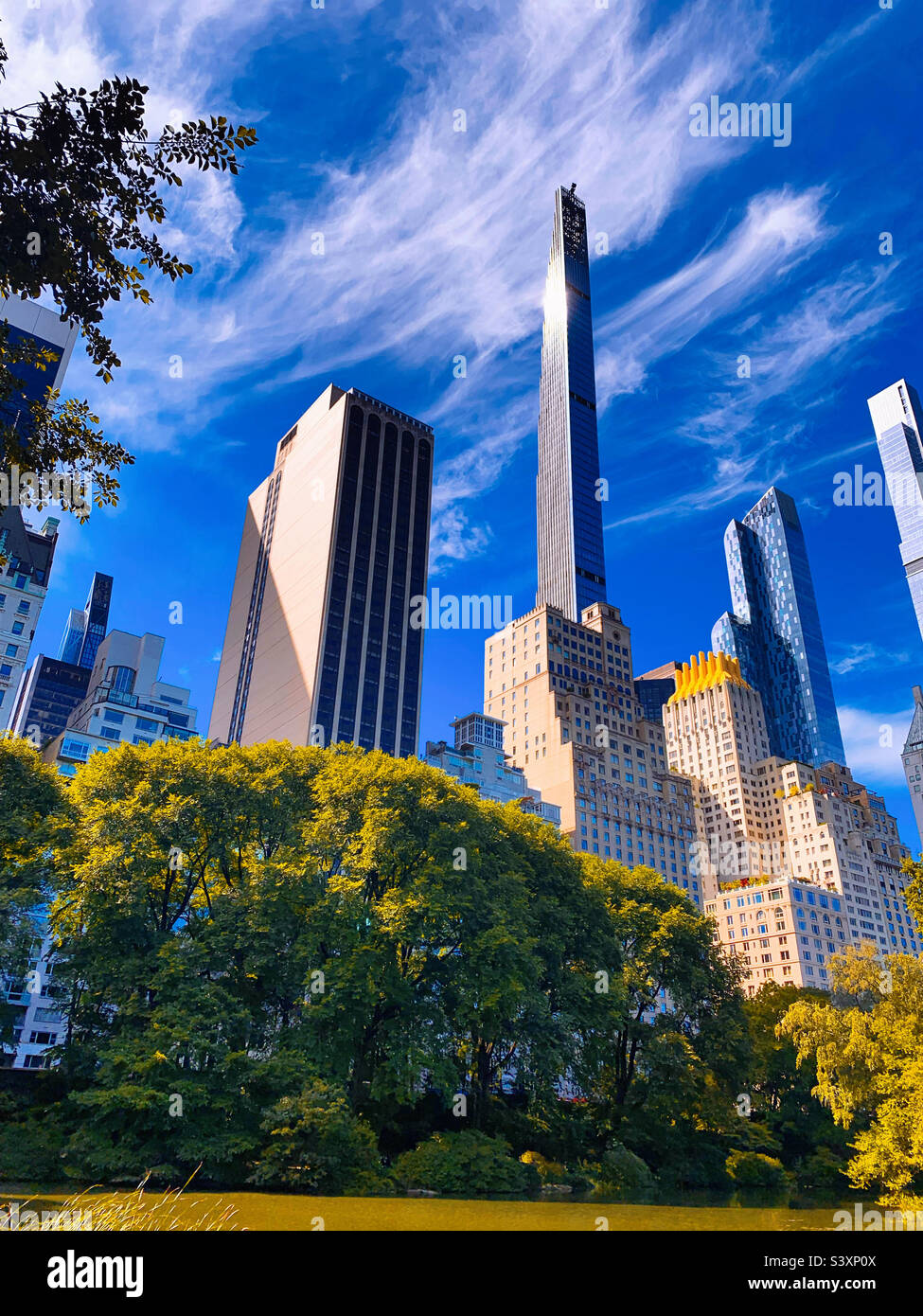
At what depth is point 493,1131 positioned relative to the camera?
4188 cm

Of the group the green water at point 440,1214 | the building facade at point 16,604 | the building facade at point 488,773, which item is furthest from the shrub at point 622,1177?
the building facade at point 16,604

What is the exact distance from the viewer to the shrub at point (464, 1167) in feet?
113

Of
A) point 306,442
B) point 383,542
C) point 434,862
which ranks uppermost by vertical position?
point 306,442

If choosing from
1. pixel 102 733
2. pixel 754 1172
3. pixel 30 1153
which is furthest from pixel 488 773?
Answer: pixel 30 1153

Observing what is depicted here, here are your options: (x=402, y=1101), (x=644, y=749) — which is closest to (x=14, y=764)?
(x=402, y=1101)

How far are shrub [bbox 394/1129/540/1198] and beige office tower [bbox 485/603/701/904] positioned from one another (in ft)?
319

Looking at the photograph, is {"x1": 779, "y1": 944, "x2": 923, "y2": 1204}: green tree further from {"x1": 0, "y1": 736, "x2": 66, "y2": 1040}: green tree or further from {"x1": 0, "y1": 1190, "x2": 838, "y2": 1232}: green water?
{"x1": 0, "y1": 736, "x2": 66, "y2": 1040}: green tree

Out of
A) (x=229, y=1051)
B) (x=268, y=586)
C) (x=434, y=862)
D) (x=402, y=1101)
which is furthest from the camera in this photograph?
(x=268, y=586)

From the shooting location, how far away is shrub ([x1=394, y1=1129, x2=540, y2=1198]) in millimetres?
34438

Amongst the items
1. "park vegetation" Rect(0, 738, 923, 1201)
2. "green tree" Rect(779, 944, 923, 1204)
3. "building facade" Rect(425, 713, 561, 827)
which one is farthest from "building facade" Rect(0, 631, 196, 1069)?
"building facade" Rect(425, 713, 561, 827)

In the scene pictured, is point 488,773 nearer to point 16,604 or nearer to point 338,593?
point 338,593

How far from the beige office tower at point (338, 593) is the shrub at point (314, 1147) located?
A: 101319 millimetres
